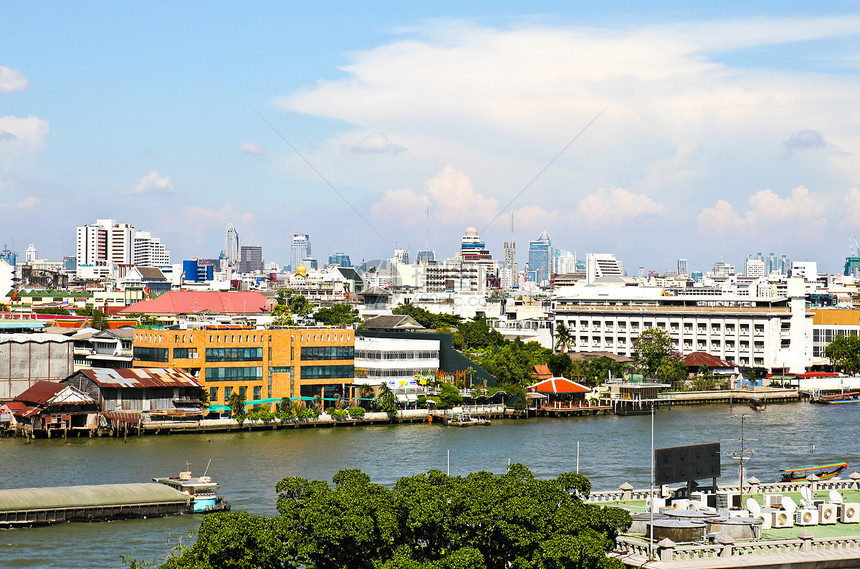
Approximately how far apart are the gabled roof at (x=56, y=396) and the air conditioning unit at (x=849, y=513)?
40358mm

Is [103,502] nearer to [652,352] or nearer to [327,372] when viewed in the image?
[327,372]

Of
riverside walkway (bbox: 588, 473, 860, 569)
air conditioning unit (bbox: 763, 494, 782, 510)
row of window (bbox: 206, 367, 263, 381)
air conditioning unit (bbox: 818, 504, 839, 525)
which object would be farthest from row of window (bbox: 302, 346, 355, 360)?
riverside walkway (bbox: 588, 473, 860, 569)

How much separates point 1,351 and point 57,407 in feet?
27.2

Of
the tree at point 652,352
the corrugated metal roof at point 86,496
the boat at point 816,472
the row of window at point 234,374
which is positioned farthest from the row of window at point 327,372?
the boat at point 816,472

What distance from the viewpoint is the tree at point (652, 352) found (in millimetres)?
85000

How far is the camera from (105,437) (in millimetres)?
56094

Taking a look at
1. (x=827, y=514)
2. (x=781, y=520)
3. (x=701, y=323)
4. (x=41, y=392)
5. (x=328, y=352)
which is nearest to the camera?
(x=781, y=520)

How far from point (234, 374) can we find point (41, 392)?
10.0 metres

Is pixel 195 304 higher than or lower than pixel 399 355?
higher

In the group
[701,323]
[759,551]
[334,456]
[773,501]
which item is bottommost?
[334,456]

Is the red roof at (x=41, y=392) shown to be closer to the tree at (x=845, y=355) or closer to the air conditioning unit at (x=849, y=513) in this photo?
the air conditioning unit at (x=849, y=513)

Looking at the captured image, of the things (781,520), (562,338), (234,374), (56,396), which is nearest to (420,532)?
(781,520)

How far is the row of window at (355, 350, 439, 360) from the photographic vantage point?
70.8m

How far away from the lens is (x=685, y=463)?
27828mm
